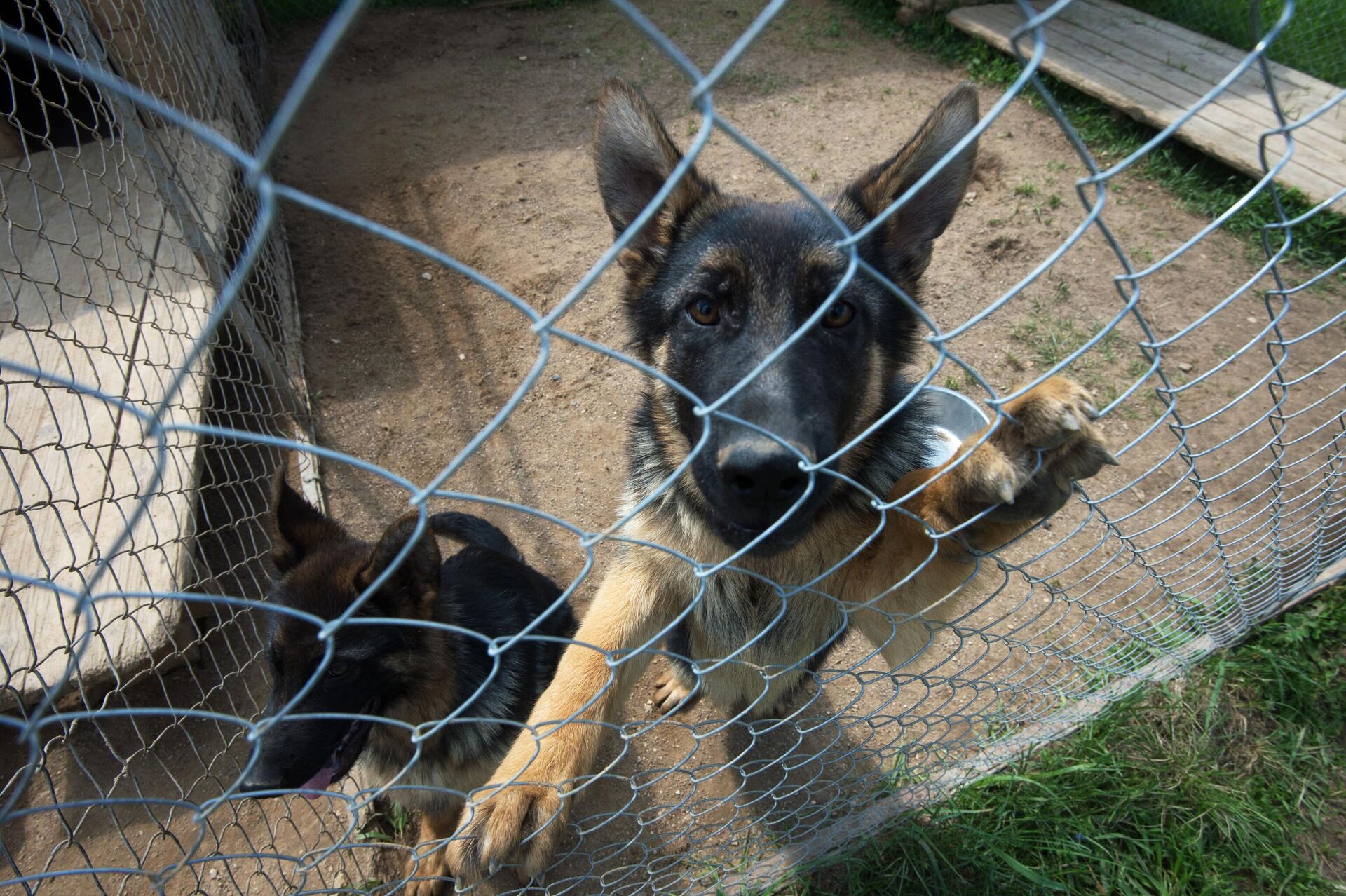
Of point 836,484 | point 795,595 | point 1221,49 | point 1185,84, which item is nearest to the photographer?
point 795,595

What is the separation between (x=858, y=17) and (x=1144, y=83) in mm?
3352

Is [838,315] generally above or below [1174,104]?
above

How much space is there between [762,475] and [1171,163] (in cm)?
656

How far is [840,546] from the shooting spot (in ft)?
8.49

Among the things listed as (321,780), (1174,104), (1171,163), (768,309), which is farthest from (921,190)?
(1174,104)

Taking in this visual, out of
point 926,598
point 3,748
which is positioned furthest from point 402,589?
point 3,748

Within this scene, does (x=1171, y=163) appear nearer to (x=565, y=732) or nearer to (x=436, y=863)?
(x=565, y=732)

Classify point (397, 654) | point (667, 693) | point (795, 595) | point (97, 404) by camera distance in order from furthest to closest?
point (97, 404)
point (667, 693)
point (397, 654)
point (795, 595)

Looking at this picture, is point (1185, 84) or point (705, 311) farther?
point (1185, 84)

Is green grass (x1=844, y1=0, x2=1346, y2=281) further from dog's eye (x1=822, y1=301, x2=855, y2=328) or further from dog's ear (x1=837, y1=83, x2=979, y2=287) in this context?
dog's eye (x1=822, y1=301, x2=855, y2=328)

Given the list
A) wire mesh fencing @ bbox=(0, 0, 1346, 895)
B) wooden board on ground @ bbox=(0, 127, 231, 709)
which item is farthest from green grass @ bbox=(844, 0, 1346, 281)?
wooden board on ground @ bbox=(0, 127, 231, 709)

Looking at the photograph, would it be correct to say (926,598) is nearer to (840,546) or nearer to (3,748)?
(840,546)

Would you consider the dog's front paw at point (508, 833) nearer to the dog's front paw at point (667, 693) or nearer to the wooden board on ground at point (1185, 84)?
the dog's front paw at point (667, 693)

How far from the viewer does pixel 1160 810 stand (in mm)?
2773
